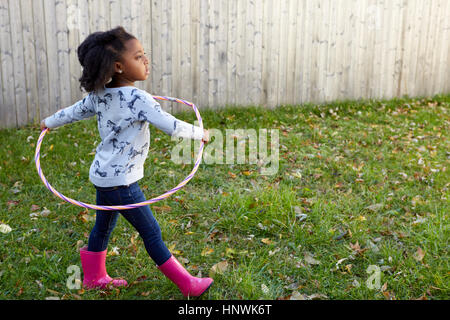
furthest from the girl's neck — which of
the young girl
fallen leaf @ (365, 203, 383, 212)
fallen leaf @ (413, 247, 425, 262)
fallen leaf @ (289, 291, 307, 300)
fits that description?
fallen leaf @ (365, 203, 383, 212)

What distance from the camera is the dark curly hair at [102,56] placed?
2491 millimetres

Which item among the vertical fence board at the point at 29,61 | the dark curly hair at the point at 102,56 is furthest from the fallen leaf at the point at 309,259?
the vertical fence board at the point at 29,61

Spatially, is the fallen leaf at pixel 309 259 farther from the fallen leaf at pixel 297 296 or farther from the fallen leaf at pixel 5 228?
the fallen leaf at pixel 5 228

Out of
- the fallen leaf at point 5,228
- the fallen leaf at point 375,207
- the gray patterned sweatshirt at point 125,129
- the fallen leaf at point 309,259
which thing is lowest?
the fallen leaf at point 309,259

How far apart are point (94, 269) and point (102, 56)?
134 cm

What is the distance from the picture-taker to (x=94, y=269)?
2.98m

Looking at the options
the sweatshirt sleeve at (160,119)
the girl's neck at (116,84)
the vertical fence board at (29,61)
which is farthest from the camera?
the vertical fence board at (29,61)

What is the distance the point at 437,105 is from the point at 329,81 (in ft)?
6.88

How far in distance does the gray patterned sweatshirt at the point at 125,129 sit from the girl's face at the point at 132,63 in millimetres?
70

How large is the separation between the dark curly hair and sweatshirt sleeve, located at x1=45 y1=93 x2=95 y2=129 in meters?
0.18

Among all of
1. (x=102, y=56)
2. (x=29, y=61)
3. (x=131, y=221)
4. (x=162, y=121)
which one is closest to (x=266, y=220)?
(x=131, y=221)

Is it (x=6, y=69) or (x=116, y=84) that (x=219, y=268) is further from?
(x=6, y=69)

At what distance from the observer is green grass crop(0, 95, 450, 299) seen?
10.1 ft
